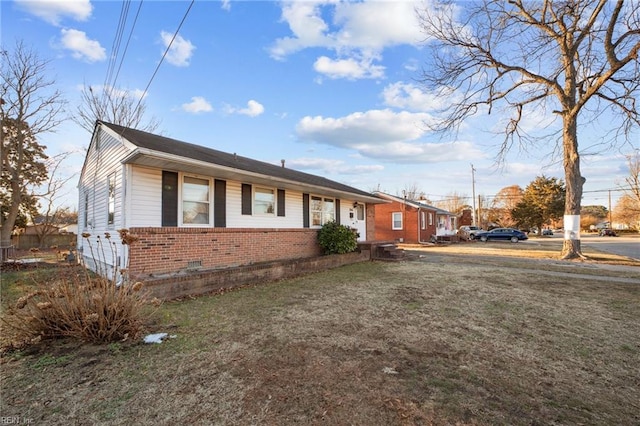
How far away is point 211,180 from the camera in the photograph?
27.0 feet

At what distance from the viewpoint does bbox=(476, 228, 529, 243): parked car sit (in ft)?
92.1

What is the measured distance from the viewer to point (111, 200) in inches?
324

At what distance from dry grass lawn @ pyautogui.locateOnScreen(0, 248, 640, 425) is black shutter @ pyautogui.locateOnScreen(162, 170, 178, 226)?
7.80 feet

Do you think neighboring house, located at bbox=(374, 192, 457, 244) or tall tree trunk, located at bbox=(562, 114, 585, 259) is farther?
neighboring house, located at bbox=(374, 192, 457, 244)

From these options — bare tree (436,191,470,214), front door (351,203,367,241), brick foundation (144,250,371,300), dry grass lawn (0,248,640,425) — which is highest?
bare tree (436,191,470,214)

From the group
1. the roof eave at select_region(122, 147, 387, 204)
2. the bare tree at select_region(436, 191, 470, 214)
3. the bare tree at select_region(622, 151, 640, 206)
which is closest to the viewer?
the roof eave at select_region(122, 147, 387, 204)

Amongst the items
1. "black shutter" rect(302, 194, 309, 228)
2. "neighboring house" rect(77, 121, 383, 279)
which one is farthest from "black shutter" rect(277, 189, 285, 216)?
"black shutter" rect(302, 194, 309, 228)

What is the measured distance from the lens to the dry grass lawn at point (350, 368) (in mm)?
2340

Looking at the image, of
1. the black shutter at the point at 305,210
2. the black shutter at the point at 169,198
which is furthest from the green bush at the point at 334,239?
the black shutter at the point at 169,198

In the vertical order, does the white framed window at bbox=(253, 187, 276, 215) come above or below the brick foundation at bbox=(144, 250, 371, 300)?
above

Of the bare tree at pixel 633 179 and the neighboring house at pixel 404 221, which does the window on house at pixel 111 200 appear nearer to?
the neighboring house at pixel 404 221

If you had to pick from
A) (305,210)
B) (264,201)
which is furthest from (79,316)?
(305,210)

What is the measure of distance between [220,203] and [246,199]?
0.97 m

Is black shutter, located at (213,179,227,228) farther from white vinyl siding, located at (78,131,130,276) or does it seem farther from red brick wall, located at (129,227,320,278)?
white vinyl siding, located at (78,131,130,276)
